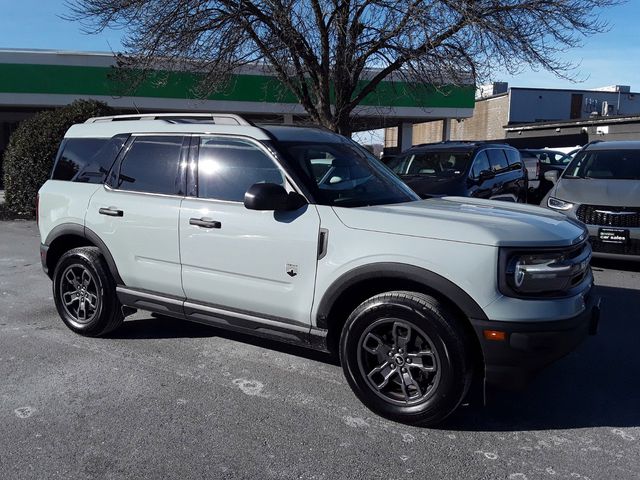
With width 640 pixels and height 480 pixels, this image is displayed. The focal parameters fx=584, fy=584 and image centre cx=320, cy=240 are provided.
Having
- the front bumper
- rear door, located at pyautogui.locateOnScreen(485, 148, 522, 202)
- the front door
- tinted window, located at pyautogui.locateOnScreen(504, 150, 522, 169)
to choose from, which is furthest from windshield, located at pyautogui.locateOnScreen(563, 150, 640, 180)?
the front door

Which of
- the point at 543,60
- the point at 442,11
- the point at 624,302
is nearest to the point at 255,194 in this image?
the point at 624,302

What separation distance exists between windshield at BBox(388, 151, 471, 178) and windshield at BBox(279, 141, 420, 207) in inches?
211

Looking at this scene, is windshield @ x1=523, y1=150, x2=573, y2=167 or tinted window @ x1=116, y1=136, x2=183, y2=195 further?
windshield @ x1=523, y1=150, x2=573, y2=167

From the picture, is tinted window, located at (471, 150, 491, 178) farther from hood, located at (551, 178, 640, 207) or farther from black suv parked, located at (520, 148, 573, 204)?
black suv parked, located at (520, 148, 573, 204)

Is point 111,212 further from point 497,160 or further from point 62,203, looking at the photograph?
point 497,160

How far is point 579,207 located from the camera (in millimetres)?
8109

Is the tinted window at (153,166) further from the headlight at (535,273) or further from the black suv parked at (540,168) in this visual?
the black suv parked at (540,168)

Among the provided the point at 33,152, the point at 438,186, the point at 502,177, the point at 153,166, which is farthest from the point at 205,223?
the point at 33,152

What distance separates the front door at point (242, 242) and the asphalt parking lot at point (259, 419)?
63 centimetres

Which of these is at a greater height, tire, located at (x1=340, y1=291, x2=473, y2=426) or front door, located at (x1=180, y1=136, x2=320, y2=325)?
front door, located at (x1=180, y1=136, x2=320, y2=325)

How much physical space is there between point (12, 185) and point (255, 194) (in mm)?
11916

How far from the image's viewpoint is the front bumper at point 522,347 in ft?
11.0

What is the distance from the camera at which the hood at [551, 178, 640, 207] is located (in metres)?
7.84

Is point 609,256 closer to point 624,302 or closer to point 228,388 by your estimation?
point 624,302
